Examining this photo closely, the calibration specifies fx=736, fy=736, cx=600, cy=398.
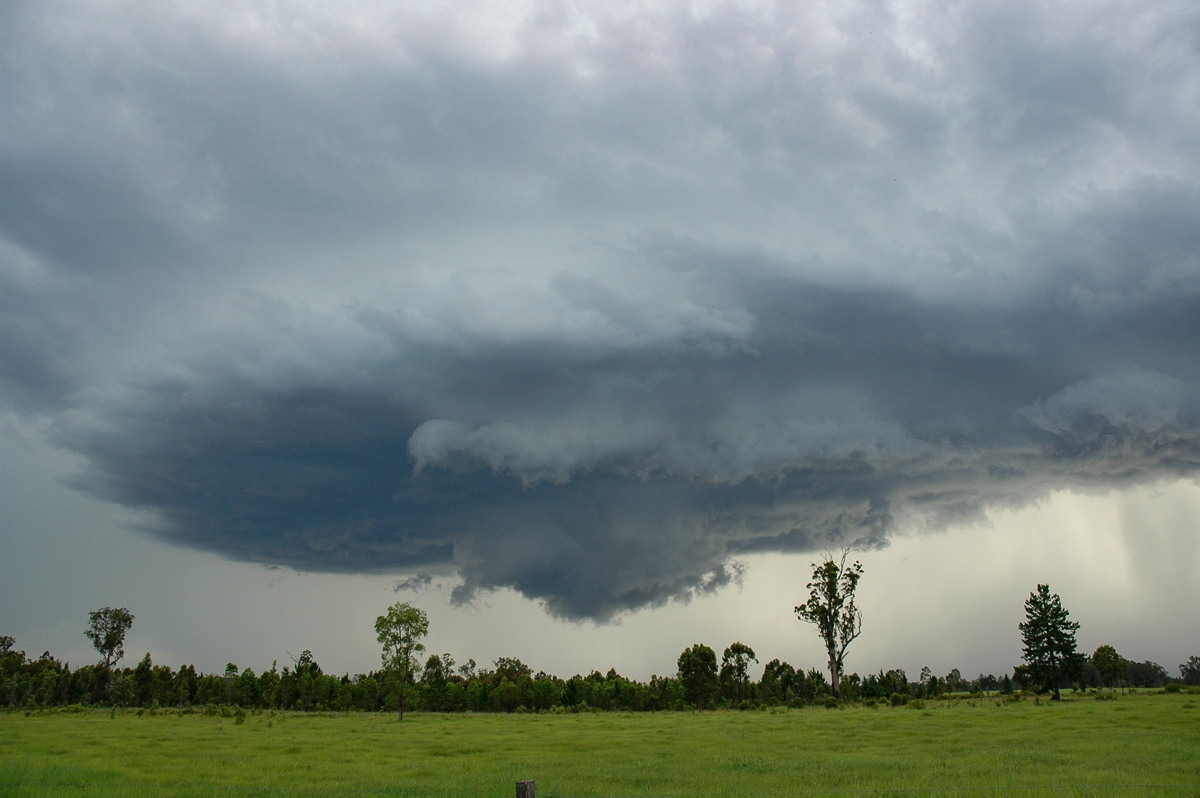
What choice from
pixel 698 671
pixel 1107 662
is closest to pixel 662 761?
pixel 698 671

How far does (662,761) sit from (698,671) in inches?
3666

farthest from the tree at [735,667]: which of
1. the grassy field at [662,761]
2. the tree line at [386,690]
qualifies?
the grassy field at [662,761]

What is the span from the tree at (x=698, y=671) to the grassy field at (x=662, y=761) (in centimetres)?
7311

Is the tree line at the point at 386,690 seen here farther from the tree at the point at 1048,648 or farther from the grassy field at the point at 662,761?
the grassy field at the point at 662,761

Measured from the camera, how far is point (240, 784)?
88.6 ft

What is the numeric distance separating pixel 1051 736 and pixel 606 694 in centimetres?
11002

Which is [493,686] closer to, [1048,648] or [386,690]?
[386,690]

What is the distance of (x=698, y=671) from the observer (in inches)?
4791

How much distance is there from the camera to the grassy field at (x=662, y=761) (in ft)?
80.1

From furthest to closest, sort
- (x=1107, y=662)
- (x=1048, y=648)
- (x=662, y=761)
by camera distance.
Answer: (x=1107, y=662) < (x=1048, y=648) < (x=662, y=761)

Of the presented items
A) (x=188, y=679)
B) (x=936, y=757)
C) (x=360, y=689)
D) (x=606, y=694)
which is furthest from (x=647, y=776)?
(x=188, y=679)

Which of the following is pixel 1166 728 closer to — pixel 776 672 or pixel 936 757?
pixel 936 757

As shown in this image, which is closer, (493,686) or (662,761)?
(662,761)

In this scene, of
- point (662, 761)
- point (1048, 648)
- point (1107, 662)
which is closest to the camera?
point (662, 761)
